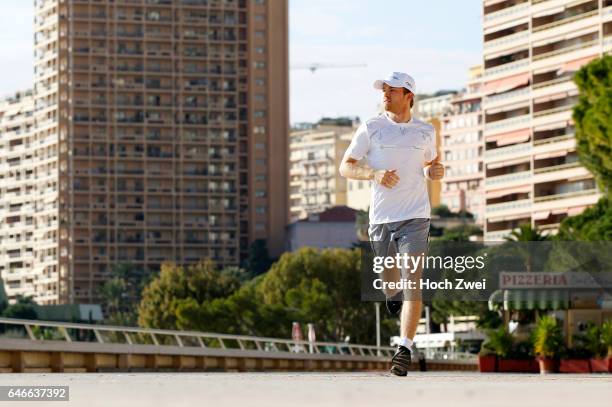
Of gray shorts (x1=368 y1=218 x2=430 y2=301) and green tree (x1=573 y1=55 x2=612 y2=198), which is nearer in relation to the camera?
gray shorts (x1=368 y1=218 x2=430 y2=301)

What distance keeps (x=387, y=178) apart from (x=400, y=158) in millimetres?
292

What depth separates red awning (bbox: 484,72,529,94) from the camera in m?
144

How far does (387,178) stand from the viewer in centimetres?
1402

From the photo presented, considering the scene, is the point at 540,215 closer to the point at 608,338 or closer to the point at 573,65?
the point at 573,65

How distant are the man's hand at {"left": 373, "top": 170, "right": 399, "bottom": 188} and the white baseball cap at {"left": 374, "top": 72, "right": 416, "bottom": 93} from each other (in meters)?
0.63

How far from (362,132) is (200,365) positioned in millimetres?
23953

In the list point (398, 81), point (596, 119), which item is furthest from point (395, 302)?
point (596, 119)

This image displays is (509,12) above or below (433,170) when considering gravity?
above

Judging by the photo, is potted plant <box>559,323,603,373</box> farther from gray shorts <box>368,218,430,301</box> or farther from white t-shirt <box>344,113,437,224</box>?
white t-shirt <box>344,113,437,224</box>

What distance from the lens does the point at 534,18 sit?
14250cm

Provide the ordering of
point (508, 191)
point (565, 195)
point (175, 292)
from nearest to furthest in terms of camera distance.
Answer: point (565, 195) → point (175, 292) → point (508, 191)

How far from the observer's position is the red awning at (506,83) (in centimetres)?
14365

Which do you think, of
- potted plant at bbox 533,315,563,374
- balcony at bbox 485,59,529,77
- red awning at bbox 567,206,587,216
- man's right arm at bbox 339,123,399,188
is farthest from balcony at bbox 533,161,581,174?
man's right arm at bbox 339,123,399,188

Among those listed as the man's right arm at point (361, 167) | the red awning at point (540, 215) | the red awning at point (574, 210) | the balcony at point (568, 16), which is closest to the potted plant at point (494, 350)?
the man's right arm at point (361, 167)
